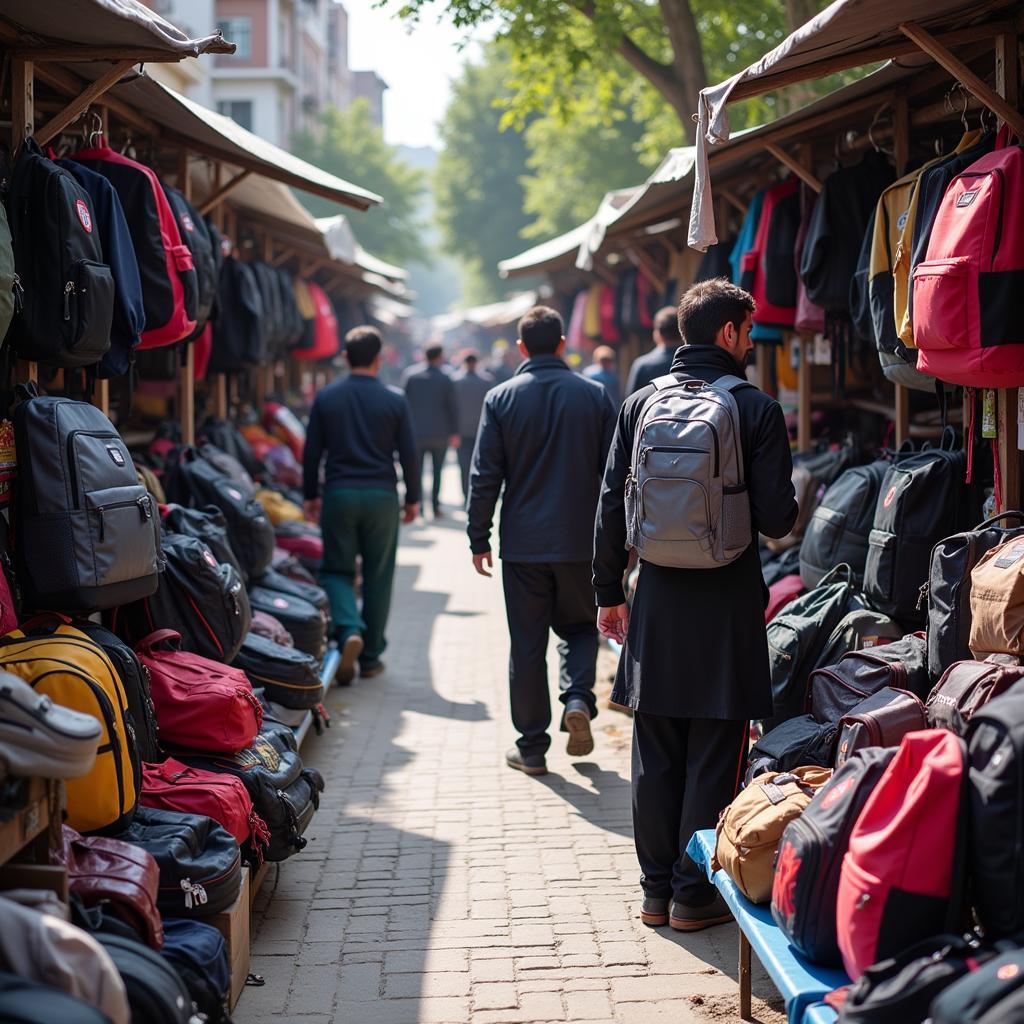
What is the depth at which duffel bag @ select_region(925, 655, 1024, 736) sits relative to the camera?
3764 millimetres

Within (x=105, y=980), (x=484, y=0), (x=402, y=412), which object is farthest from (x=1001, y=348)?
(x=484, y=0)

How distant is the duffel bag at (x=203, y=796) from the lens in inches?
179

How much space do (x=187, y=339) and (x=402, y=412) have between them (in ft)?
6.43

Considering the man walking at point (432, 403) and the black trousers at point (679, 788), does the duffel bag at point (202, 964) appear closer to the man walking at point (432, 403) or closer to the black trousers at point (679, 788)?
the black trousers at point (679, 788)

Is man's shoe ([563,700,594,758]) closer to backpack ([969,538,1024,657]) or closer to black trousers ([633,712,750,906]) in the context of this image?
black trousers ([633,712,750,906])

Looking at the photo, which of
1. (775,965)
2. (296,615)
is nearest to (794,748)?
(775,965)

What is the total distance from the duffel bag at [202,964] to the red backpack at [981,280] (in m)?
2.96

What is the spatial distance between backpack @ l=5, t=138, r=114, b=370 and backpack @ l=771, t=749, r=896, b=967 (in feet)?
9.99

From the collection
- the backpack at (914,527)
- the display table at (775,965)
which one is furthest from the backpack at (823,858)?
the backpack at (914,527)

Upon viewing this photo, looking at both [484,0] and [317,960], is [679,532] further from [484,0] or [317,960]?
[484,0]

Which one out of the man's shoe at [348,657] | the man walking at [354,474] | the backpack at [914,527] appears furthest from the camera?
the man walking at [354,474]

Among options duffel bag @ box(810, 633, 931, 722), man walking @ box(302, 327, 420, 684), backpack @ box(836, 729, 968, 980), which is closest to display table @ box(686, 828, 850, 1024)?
backpack @ box(836, 729, 968, 980)

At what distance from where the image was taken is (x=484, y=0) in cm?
1351

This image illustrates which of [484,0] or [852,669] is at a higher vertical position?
[484,0]
